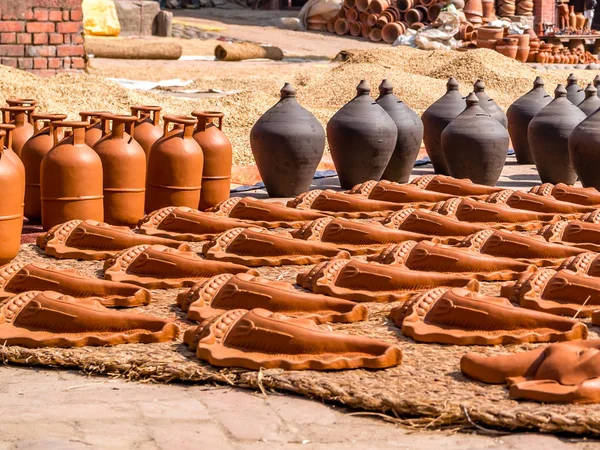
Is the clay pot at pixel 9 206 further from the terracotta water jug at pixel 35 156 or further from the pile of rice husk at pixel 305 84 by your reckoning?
the pile of rice husk at pixel 305 84

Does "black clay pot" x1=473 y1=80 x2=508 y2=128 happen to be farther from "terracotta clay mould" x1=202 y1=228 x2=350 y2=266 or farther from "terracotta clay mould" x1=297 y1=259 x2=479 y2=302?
"terracotta clay mould" x1=297 y1=259 x2=479 y2=302

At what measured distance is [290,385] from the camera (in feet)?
11.2

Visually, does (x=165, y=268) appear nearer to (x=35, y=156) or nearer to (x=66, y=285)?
(x=66, y=285)

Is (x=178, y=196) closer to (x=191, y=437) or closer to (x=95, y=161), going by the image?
(x=95, y=161)

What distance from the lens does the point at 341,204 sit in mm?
6434

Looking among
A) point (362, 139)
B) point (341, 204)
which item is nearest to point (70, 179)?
point (341, 204)

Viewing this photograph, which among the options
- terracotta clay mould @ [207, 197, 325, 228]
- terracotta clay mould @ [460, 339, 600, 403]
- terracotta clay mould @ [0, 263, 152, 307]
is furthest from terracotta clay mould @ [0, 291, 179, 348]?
terracotta clay mould @ [207, 197, 325, 228]

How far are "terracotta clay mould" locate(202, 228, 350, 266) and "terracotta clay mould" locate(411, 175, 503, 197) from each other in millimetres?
1788

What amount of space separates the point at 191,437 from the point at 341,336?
0.80 metres

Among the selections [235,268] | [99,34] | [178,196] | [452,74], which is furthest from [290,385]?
[99,34]

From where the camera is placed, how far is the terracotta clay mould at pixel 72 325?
3.83 meters

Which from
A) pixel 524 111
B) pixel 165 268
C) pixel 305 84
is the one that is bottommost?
pixel 305 84

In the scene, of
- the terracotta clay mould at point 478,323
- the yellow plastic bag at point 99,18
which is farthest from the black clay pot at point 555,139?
the yellow plastic bag at point 99,18

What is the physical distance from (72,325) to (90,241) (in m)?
1.49
